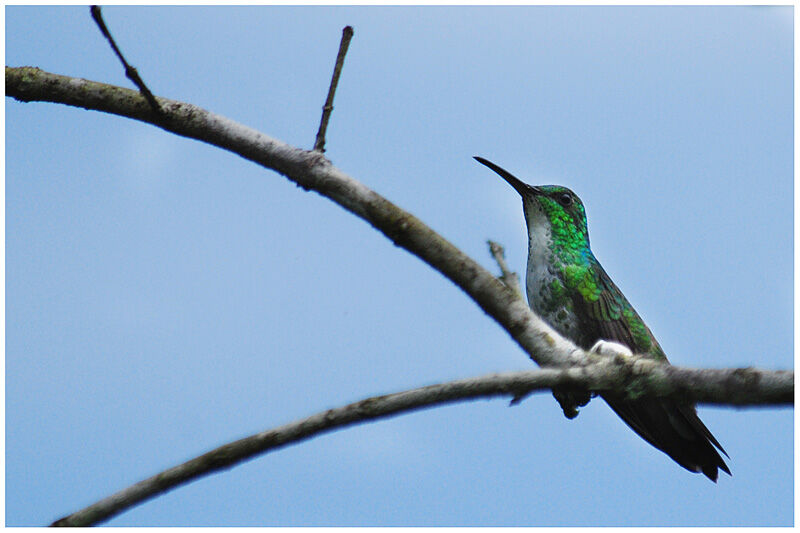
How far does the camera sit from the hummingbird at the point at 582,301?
602cm

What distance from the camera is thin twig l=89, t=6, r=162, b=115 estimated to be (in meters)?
4.16

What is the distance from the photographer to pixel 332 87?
14.8 ft

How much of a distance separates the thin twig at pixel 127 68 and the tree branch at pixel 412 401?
2.19 meters

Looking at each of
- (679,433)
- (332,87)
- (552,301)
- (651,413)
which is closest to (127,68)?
(332,87)

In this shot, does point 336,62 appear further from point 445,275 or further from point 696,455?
point 696,455

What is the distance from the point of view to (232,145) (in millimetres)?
4398

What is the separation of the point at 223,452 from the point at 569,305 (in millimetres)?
4372

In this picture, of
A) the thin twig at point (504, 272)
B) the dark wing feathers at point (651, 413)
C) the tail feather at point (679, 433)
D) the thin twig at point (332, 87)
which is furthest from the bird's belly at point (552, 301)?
the thin twig at point (332, 87)

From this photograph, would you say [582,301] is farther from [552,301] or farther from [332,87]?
[332,87]

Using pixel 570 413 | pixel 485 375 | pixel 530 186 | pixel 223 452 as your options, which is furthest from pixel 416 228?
pixel 530 186

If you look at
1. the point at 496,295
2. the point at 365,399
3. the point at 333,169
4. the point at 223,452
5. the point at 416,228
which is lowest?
the point at 223,452

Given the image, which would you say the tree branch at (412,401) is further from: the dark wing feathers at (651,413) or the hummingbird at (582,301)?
the hummingbird at (582,301)

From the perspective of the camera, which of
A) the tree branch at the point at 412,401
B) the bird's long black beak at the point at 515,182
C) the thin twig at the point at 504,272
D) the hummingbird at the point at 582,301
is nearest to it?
the tree branch at the point at 412,401

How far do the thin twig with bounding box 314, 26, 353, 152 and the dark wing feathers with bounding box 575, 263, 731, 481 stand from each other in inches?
94.5
